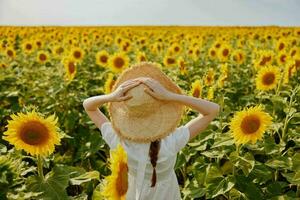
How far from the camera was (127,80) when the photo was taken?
9.11ft

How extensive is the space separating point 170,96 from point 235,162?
3.76 ft

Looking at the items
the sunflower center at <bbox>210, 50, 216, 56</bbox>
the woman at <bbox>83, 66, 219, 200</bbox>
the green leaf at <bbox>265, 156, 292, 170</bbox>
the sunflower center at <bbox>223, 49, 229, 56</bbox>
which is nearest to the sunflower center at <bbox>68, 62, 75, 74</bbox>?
the sunflower center at <bbox>223, 49, 229, 56</bbox>

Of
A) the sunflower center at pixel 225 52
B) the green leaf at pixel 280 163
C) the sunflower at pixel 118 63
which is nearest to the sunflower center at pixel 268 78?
the green leaf at pixel 280 163

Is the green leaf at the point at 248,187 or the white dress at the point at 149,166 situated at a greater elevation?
the white dress at the point at 149,166

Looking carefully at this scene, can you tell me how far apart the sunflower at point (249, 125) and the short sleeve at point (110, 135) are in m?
0.92

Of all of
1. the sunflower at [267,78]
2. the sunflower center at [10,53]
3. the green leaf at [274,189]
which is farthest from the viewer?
the sunflower center at [10,53]

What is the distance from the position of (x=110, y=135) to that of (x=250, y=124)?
1.02m

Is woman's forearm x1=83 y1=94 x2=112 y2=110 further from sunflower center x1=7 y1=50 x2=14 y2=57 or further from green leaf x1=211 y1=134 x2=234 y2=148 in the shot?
sunflower center x1=7 y1=50 x2=14 y2=57

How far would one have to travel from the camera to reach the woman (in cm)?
263

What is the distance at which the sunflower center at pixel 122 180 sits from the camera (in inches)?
79.6

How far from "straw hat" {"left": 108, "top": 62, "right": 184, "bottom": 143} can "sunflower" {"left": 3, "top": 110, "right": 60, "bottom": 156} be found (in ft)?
1.39

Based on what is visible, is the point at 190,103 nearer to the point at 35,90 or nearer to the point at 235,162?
the point at 235,162

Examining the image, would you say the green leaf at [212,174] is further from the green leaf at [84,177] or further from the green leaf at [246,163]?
the green leaf at [84,177]

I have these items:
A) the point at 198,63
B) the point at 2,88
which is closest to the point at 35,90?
the point at 2,88
